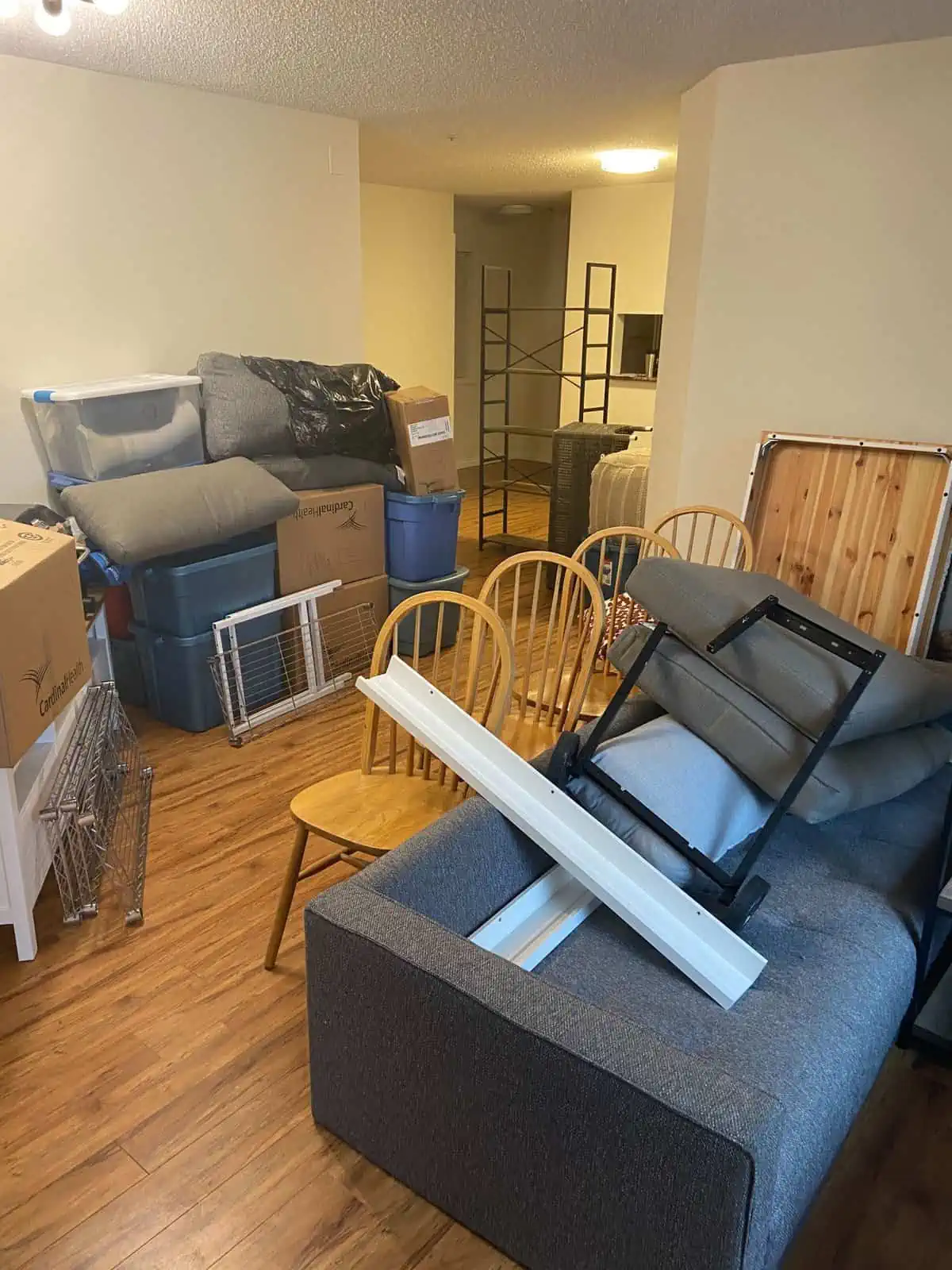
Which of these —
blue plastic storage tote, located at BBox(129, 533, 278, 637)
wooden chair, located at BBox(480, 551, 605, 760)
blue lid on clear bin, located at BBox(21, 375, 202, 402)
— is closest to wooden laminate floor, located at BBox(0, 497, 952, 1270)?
wooden chair, located at BBox(480, 551, 605, 760)

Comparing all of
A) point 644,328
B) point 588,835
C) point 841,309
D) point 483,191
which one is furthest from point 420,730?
point 483,191

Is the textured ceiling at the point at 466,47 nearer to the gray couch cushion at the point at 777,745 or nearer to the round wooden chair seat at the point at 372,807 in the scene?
the gray couch cushion at the point at 777,745

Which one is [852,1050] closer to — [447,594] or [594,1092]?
[594,1092]

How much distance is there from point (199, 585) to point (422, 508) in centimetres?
108

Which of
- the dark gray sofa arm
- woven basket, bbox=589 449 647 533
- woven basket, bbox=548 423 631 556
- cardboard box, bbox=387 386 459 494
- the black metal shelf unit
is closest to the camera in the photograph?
the dark gray sofa arm

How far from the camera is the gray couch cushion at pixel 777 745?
1922 millimetres

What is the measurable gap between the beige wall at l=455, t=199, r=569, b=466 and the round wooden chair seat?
239 inches

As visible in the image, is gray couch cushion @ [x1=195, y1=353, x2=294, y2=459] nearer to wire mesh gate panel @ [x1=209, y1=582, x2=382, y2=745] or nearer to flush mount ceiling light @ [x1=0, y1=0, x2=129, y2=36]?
wire mesh gate panel @ [x1=209, y1=582, x2=382, y2=745]

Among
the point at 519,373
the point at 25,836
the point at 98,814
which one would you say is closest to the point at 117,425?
the point at 98,814

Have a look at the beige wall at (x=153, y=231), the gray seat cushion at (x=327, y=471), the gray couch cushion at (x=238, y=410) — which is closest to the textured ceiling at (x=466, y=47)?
the beige wall at (x=153, y=231)

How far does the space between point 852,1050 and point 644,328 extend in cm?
559

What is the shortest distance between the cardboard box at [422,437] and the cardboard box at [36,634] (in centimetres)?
180

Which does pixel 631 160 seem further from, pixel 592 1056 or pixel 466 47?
pixel 592 1056

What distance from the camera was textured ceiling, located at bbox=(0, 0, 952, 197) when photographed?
258 centimetres
